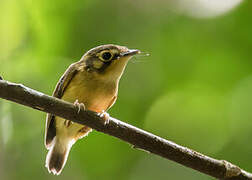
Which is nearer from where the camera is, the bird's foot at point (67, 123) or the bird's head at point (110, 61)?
the bird's head at point (110, 61)

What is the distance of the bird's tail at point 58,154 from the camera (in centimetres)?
454

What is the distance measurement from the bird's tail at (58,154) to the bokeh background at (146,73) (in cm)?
32

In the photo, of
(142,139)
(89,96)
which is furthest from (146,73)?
(142,139)

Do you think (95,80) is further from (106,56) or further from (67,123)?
(67,123)

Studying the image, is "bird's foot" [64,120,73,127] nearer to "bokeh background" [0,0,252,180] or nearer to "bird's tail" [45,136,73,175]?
"bird's tail" [45,136,73,175]

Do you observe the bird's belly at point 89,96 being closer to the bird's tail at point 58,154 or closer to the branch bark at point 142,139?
the bird's tail at point 58,154

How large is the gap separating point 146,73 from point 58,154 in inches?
56.4

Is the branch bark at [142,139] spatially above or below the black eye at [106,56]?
below

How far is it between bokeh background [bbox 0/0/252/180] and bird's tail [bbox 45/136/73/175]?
316mm

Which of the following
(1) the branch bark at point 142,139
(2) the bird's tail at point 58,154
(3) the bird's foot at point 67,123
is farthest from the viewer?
(2) the bird's tail at point 58,154

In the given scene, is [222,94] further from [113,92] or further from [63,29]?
[63,29]

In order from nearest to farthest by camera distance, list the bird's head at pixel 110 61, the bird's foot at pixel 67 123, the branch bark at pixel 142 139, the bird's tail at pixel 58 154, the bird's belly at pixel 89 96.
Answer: the branch bark at pixel 142 139
the bird's belly at pixel 89 96
the bird's head at pixel 110 61
the bird's foot at pixel 67 123
the bird's tail at pixel 58 154

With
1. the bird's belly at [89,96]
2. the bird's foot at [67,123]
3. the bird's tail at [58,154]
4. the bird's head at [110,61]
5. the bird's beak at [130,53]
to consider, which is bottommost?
the bird's tail at [58,154]

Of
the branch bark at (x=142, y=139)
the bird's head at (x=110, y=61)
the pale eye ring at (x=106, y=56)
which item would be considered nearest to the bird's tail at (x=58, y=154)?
the bird's head at (x=110, y=61)
